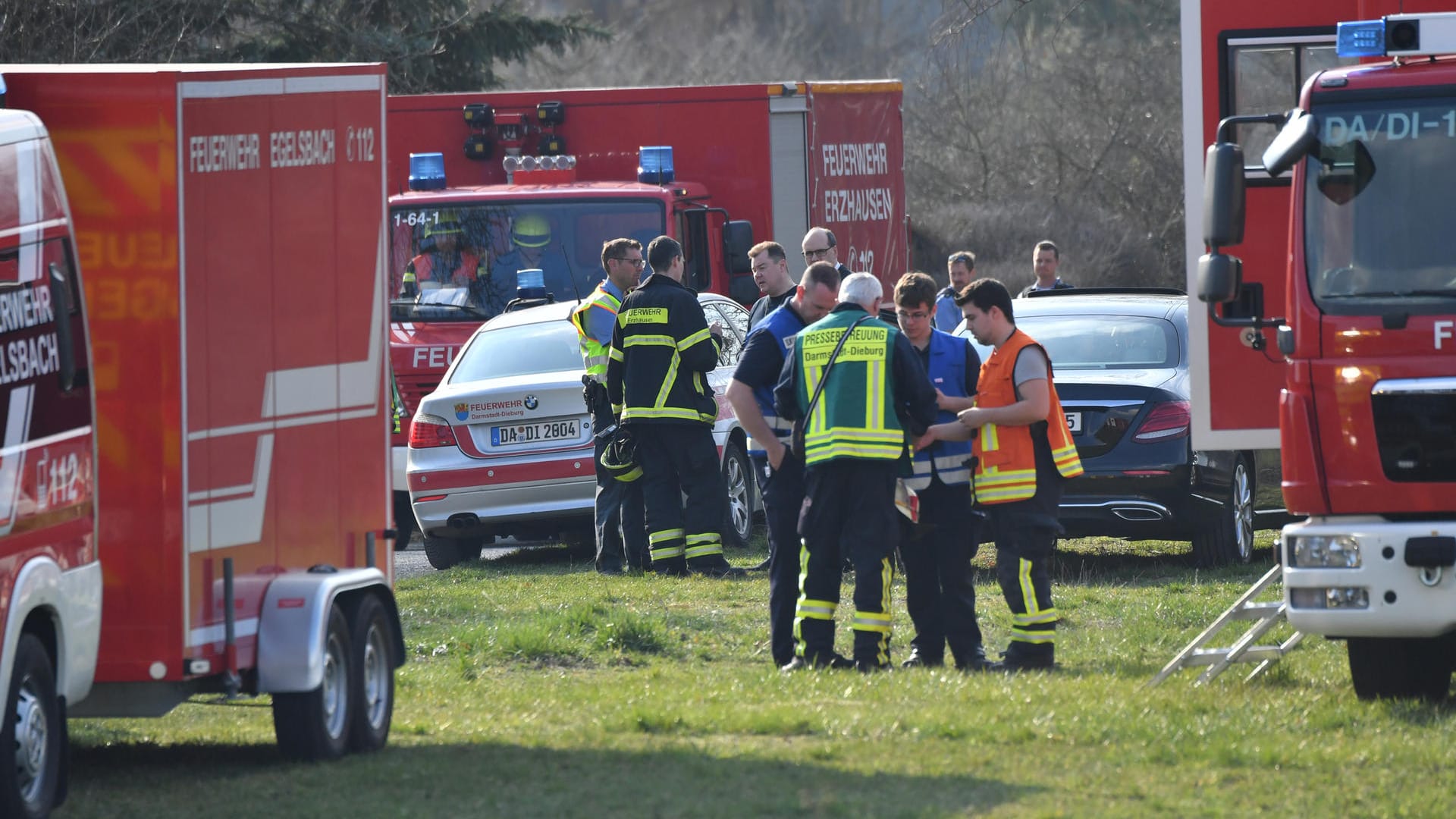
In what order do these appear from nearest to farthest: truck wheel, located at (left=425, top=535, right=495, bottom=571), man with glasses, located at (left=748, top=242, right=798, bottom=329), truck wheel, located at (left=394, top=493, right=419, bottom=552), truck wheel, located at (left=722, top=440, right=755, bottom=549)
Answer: man with glasses, located at (left=748, top=242, right=798, bottom=329) < truck wheel, located at (left=722, top=440, right=755, bottom=549) < truck wheel, located at (left=425, top=535, right=495, bottom=571) < truck wheel, located at (left=394, top=493, right=419, bottom=552)

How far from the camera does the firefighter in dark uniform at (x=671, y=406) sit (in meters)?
12.0

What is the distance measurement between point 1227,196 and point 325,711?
3652mm

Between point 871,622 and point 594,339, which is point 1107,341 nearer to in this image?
point 594,339

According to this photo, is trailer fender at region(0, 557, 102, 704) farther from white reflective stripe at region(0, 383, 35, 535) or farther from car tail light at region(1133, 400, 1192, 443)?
car tail light at region(1133, 400, 1192, 443)

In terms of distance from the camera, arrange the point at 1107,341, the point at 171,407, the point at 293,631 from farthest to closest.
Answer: the point at 1107,341, the point at 293,631, the point at 171,407

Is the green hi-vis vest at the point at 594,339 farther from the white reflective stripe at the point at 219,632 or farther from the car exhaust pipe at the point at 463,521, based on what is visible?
the white reflective stripe at the point at 219,632

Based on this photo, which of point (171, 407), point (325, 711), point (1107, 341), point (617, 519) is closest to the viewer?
point (171, 407)

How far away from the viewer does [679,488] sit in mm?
12484

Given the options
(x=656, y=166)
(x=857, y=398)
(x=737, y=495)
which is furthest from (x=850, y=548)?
(x=656, y=166)

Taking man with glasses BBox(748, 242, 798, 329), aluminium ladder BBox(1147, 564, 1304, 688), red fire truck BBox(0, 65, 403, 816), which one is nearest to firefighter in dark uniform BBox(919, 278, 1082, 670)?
aluminium ladder BBox(1147, 564, 1304, 688)

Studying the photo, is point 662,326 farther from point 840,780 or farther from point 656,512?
point 840,780

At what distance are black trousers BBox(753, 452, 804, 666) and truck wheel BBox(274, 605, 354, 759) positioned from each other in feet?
8.15

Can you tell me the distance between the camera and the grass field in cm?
638

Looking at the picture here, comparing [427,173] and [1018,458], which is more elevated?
[427,173]
